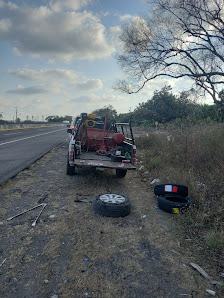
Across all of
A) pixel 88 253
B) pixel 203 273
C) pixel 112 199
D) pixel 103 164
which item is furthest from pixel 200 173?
pixel 88 253

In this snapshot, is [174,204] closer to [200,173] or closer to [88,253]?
[200,173]

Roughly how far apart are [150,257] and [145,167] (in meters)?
5.28

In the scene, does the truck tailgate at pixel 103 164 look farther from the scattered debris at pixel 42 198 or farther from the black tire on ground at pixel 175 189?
the black tire on ground at pixel 175 189

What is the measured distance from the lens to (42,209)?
14.0 feet

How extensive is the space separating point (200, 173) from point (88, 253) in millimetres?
4031

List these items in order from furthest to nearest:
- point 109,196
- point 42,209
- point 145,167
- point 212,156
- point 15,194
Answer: point 145,167, point 212,156, point 15,194, point 109,196, point 42,209

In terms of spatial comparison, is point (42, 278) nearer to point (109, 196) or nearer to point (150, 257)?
point (150, 257)

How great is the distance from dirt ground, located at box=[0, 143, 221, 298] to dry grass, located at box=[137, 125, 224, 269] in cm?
40

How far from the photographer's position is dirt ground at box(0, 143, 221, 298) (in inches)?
91.1

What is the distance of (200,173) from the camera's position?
5816 millimetres

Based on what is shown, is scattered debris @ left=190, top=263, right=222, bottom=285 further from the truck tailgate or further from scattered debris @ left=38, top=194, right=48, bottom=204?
the truck tailgate

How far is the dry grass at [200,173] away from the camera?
352 centimetres

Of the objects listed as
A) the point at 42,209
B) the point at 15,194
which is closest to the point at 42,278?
the point at 42,209

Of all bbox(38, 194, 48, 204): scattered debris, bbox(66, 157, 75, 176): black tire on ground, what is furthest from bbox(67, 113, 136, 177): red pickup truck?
bbox(38, 194, 48, 204): scattered debris
